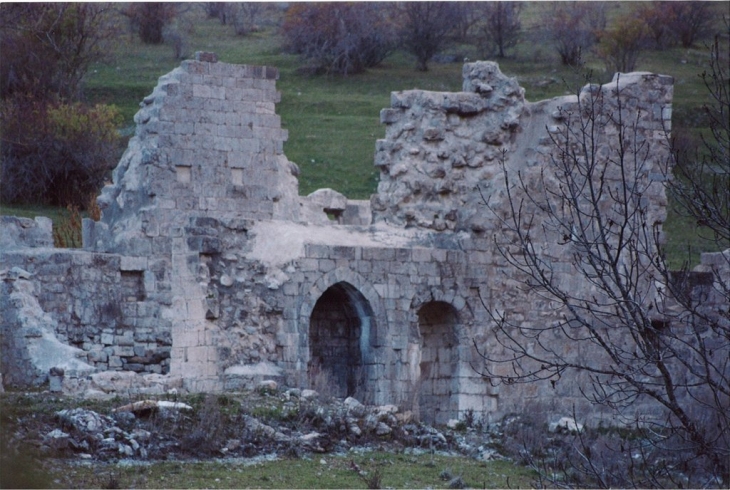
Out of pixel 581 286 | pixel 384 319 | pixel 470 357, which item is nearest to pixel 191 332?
pixel 384 319

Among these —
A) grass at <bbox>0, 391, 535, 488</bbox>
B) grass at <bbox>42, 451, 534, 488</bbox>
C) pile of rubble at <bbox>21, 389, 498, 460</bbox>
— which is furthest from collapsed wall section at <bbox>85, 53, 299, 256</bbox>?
grass at <bbox>42, 451, 534, 488</bbox>

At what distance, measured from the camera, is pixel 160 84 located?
21.8m

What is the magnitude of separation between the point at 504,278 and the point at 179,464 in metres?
7.53

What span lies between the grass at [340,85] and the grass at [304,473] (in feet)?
54.0

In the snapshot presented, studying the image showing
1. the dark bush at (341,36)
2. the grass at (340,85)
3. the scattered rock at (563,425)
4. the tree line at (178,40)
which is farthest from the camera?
the dark bush at (341,36)

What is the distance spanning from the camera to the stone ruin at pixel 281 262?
61.2ft

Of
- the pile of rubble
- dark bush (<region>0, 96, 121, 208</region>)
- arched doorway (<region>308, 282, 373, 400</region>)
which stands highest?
dark bush (<region>0, 96, 121, 208</region>)

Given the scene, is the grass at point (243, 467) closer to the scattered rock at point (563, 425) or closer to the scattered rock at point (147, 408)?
the scattered rock at point (147, 408)

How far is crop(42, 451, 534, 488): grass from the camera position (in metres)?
13.4

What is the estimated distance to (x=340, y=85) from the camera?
148ft

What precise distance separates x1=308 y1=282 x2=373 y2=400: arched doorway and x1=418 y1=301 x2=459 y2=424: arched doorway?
0.97m

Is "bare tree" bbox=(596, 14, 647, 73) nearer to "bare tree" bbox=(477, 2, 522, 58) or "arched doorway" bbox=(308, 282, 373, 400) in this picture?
"bare tree" bbox=(477, 2, 522, 58)

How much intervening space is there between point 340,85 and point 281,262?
26.1 metres

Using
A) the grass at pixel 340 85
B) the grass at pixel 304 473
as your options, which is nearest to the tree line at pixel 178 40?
the grass at pixel 340 85
